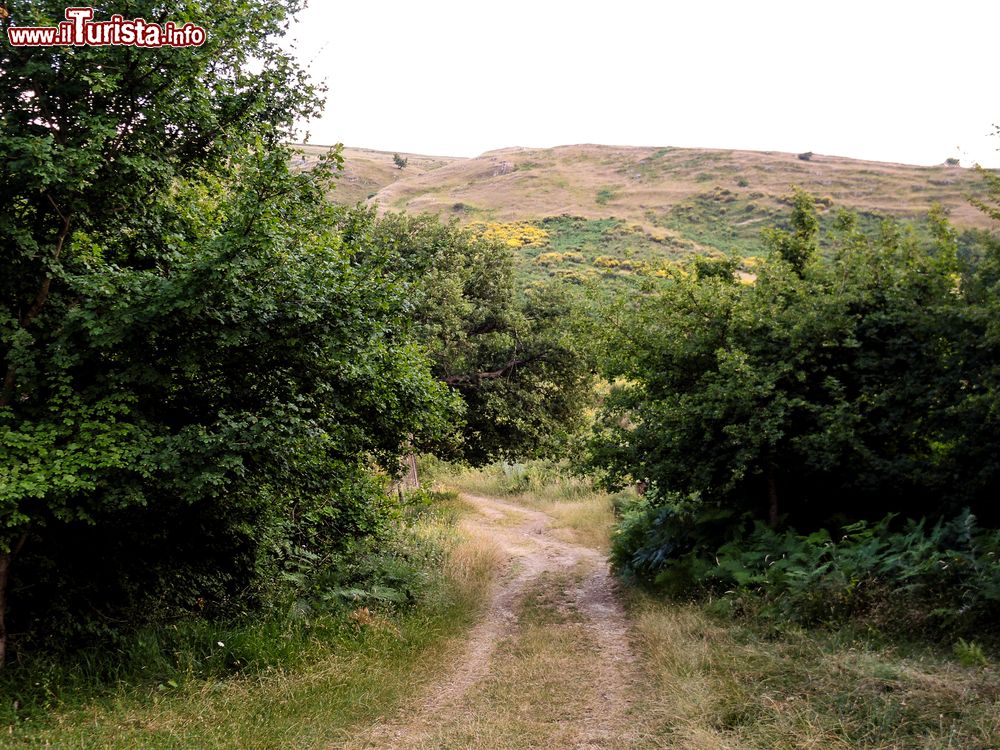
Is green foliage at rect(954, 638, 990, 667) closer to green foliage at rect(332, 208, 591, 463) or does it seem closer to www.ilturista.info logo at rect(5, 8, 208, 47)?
www.ilturista.info logo at rect(5, 8, 208, 47)

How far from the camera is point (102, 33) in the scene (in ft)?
18.4

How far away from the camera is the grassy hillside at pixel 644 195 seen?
59.5 metres

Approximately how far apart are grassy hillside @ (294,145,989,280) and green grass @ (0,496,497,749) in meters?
39.9

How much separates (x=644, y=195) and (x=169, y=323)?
276 feet

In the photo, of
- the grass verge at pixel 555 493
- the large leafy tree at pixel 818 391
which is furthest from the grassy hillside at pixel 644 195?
the large leafy tree at pixel 818 391

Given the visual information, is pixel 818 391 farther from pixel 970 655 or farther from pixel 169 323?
pixel 169 323

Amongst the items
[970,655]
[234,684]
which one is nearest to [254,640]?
[234,684]

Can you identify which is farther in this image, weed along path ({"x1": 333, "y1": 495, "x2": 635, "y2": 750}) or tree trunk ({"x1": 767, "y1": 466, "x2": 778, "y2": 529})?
tree trunk ({"x1": 767, "y1": 466, "x2": 778, "y2": 529})

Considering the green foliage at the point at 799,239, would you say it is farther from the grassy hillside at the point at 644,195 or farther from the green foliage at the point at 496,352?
the grassy hillside at the point at 644,195

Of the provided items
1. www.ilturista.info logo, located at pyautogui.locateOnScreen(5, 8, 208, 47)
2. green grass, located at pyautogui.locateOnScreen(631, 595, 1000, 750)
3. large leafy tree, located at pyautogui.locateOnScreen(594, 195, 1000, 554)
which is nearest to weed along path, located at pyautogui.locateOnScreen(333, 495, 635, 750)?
green grass, located at pyautogui.locateOnScreen(631, 595, 1000, 750)

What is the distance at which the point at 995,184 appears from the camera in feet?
24.9

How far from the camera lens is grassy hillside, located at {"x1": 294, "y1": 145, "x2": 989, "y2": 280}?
195 feet

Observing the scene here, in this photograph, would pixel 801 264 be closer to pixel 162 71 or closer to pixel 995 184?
pixel 995 184

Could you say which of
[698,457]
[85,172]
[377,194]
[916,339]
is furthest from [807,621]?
[377,194]
